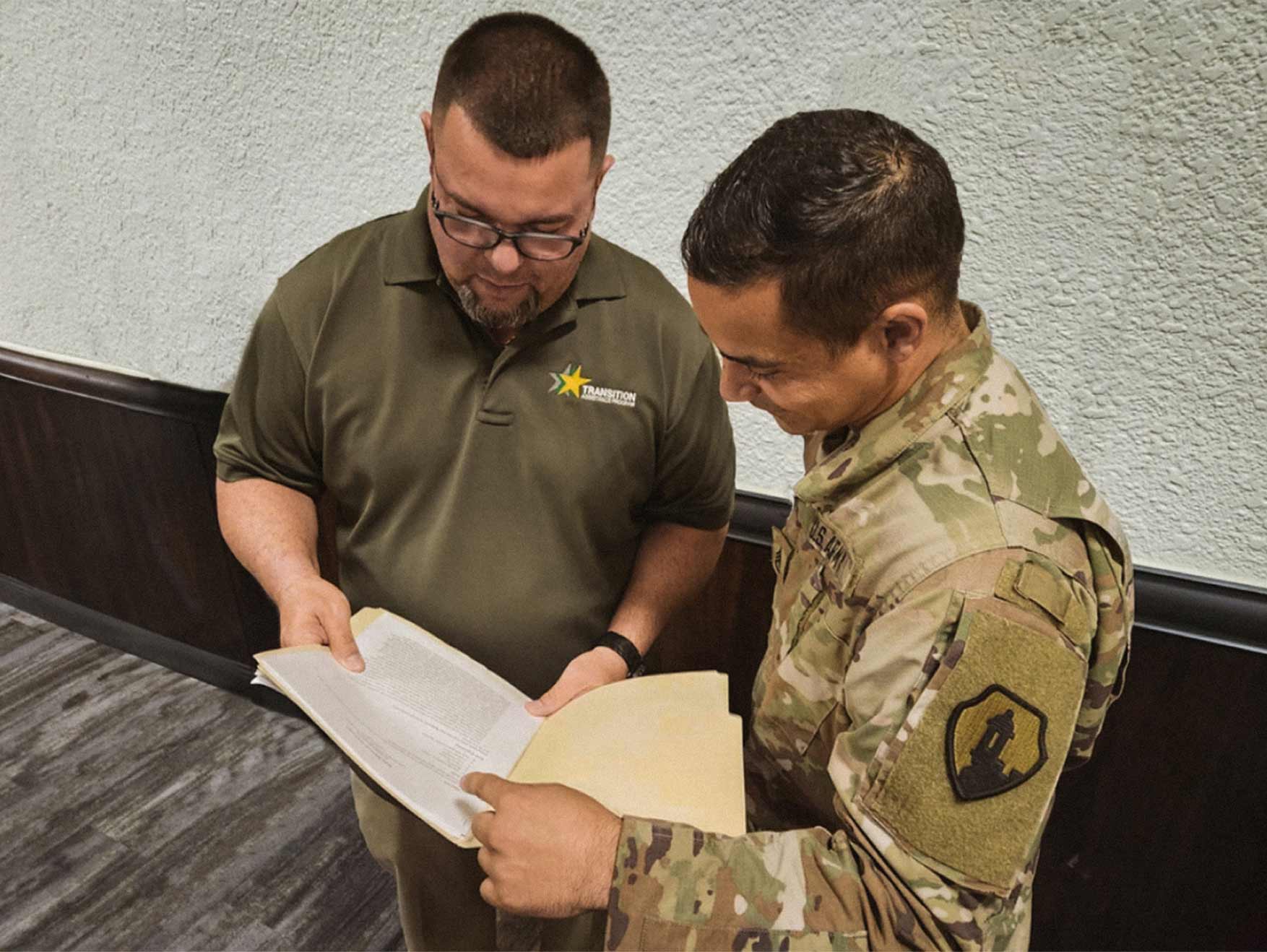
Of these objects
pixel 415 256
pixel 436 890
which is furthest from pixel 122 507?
pixel 415 256

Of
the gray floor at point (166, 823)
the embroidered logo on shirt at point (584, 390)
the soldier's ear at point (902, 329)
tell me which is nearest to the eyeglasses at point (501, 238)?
the embroidered logo on shirt at point (584, 390)

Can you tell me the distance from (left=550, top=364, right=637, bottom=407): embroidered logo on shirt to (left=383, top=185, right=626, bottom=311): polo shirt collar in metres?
0.08

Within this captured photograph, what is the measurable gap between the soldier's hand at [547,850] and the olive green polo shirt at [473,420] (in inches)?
12.9

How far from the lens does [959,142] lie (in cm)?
95

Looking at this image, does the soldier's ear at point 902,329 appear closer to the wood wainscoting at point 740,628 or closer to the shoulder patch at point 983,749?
the shoulder patch at point 983,749

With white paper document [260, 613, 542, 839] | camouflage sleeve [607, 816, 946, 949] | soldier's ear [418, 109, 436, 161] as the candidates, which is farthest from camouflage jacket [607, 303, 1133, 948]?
soldier's ear [418, 109, 436, 161]

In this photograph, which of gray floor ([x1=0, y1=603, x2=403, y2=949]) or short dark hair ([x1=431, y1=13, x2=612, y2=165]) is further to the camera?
gray floor ([x1=0, y1=603, x2=403, y2=949])

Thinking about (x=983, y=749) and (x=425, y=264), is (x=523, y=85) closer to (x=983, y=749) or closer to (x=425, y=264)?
(x=425, y=264)

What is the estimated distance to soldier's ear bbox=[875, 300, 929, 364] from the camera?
58cm

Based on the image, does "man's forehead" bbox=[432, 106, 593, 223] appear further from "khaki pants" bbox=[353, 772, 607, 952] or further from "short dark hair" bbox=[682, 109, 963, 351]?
"khaki pants" bbox=[353, 772, 607, 952]

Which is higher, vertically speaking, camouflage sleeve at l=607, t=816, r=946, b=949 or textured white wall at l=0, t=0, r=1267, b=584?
textured white wall at l=0, t=0, r=1267, b=584

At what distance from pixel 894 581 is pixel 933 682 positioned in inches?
3.1

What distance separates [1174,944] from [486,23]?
5.03 feet

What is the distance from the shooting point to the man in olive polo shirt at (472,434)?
35.6 inches
